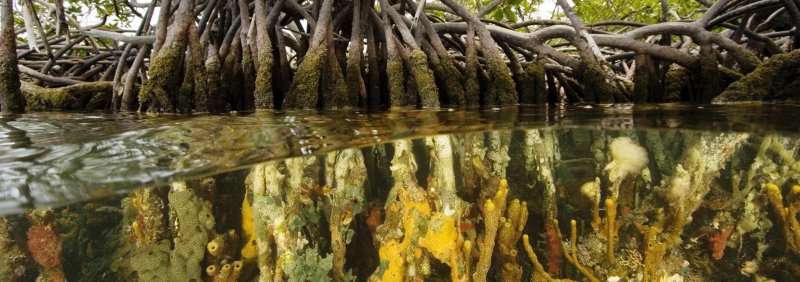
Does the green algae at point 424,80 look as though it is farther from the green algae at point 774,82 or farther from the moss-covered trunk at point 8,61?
the moss-covered trunk at point 8,61

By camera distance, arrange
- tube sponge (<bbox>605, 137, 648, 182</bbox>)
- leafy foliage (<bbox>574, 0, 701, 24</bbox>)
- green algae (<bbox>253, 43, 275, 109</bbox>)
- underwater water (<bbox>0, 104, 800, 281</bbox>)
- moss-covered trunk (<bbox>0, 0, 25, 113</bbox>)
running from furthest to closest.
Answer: leafy foliage (<bbox>574, 0, 701, 24</bbox>)
green algae (<bbox>253, 43, 275, 109</bbox>)
moss-covered trunk (<bbox>0, 0, 25, 113</bbox>)
tube sponge (<bbox>605, 137, 648, 182</bbox>)
underwater water (<bbox>0, 104, 800, 281</bbox>)

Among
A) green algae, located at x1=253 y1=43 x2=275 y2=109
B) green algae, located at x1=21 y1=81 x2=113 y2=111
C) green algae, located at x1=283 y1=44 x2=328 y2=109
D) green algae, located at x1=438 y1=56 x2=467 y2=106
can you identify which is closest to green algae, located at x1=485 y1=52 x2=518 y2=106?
green algae, located at x1=438 y1=56 x2=467 y2=106

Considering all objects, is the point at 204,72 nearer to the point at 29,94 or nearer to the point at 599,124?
the point at 29,94

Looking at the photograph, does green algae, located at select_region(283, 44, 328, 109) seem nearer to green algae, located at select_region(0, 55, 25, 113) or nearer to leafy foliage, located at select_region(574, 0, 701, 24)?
green algae, located at select_region(0, 55, 25, 113)

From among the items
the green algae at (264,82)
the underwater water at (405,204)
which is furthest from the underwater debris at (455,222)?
the green algae at (264,82)

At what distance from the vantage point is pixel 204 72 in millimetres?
3439

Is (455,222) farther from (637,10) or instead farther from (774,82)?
(637,10)

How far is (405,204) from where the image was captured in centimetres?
160

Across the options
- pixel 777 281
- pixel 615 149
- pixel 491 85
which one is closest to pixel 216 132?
pixel 615 149

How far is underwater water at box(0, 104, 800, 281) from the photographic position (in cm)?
126

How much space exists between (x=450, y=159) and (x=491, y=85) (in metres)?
2.14

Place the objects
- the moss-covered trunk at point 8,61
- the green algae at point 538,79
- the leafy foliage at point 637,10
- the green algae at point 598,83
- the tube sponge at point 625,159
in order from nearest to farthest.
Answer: the tube sponge at point 625,159 < the moss-covered trunk at point 8,61 < the green algae at point 598,83 < the green algae at point 538,79 < the leafy foliage at point 637,10

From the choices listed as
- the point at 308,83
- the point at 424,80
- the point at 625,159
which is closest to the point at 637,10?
the point at 424,80

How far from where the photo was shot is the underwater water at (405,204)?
49.8 inches
